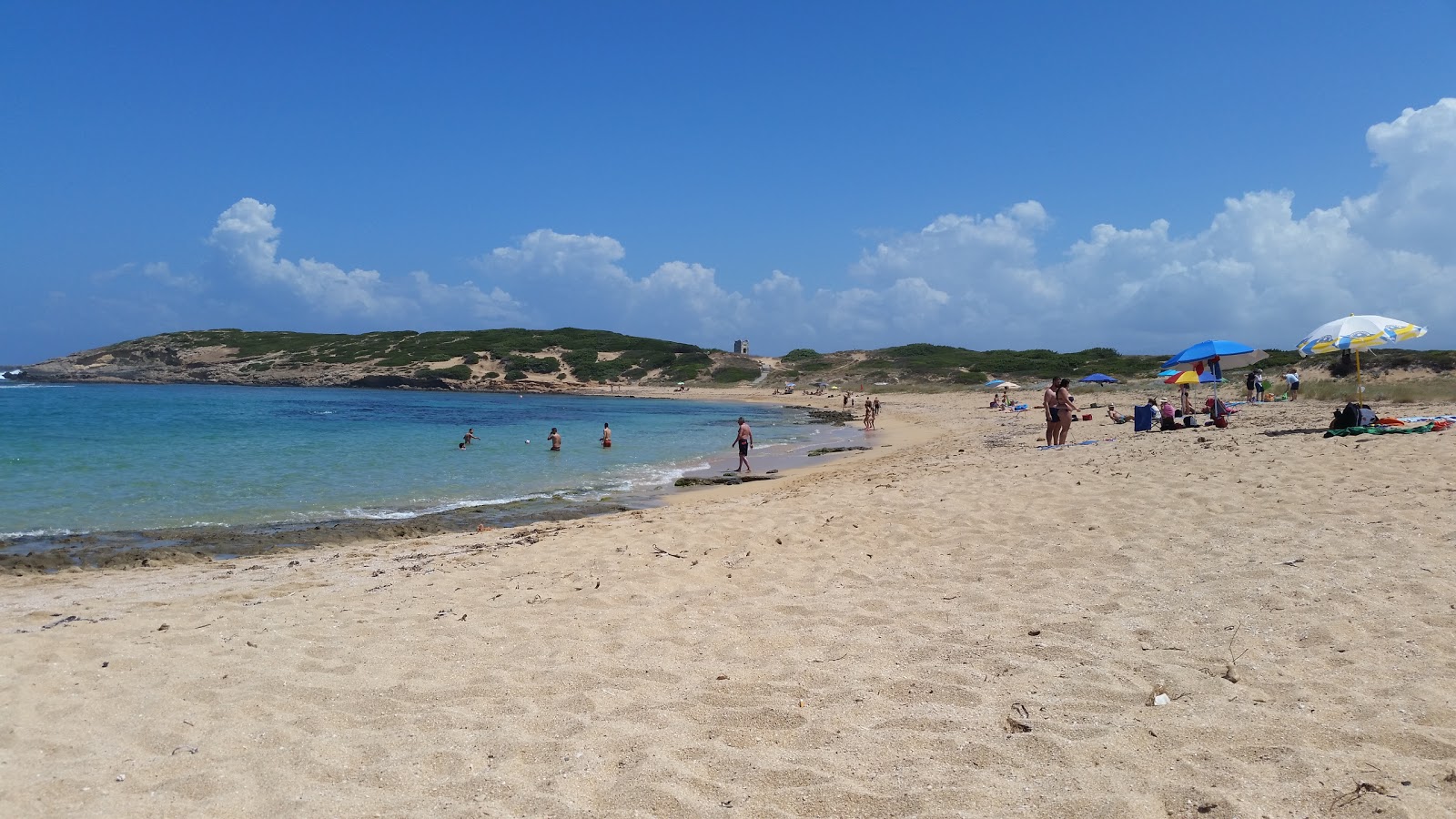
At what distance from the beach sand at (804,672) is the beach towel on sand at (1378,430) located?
450 cm

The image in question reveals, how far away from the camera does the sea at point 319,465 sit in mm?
13391

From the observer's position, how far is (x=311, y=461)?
832 inches

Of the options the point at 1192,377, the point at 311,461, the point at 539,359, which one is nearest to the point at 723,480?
the point at 311,461

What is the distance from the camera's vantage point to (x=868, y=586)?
648 centimetres

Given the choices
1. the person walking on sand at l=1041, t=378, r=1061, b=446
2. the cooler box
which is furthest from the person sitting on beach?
the person walking on sand at l=1041, t=378, r=1061, b=446

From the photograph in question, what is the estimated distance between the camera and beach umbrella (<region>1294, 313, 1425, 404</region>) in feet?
45.0

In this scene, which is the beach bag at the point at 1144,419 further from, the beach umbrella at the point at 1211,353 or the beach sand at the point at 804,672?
the beach sand at the point at 804,672

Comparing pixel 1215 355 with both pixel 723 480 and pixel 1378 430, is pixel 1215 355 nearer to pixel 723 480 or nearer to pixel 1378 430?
pixel 1378 430

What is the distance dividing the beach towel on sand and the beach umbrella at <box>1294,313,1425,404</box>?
52.6 inches

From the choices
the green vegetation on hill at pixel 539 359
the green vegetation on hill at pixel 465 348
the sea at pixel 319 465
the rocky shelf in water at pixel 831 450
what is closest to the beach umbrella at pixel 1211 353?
the rocky shelf in water at pixel 831 450

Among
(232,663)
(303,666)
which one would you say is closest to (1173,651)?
(303,666)

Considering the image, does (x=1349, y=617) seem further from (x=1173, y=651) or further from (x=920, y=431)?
(x=920, y=431)

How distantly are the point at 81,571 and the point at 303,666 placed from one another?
662 centimetres

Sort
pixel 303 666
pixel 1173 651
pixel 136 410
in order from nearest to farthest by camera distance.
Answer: pixel 1173 651, pixel 303 666, pixel 136 410
